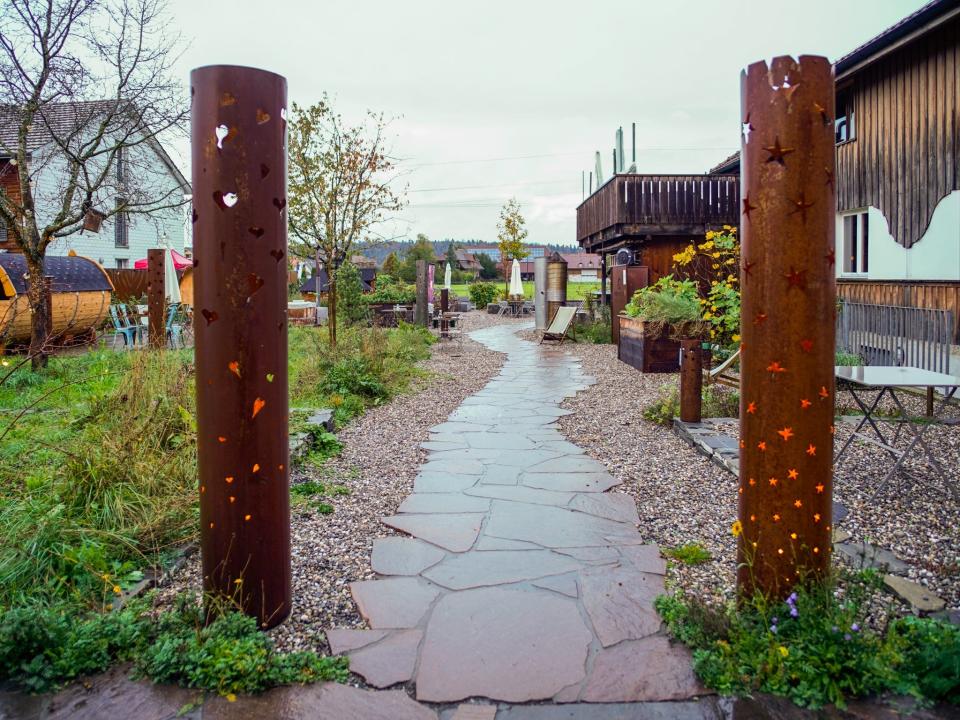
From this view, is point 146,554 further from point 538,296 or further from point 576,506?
point 538,296

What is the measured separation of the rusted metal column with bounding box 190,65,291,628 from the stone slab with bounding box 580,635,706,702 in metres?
1.20

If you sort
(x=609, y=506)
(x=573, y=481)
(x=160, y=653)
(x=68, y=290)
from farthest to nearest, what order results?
(x=68, y=290), (x=573, y=481), (x=609, y=506), (x=160, y=653)

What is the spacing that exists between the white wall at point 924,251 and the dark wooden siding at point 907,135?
5.4 inches

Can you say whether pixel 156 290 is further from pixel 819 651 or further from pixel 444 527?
pixel 819 651

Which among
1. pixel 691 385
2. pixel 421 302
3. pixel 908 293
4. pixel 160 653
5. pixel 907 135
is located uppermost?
pixel 907 135

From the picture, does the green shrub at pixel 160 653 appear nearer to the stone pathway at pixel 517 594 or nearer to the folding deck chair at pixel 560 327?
the stone pathway at pixel 517 594

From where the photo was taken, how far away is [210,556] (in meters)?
2.71

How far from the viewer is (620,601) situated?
10.1 ft

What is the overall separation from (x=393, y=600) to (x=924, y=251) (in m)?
10.1

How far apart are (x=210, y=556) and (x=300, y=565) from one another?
809 mm

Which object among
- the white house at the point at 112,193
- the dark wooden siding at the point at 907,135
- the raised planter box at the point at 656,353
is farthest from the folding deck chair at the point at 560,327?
the white house at the point at 112,193

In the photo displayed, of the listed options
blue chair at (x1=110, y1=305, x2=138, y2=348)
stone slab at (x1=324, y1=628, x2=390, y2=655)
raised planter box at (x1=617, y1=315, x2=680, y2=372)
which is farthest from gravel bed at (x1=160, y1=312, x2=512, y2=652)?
blue chair at (x1=110, y1=305, x2=138, y2=348)

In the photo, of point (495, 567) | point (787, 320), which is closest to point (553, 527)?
point (495, 567)

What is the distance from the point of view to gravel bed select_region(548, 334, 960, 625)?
3258mm
